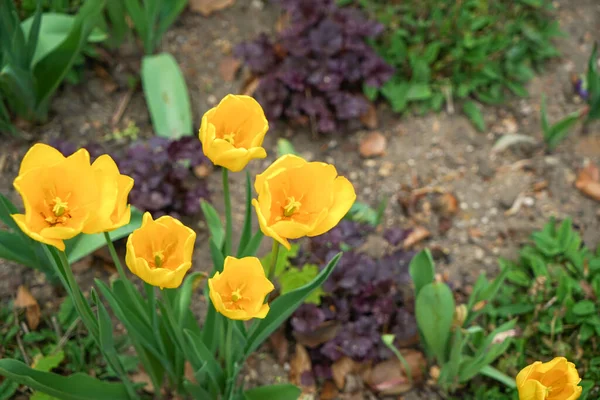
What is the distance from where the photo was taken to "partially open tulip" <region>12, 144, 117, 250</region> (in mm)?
1168

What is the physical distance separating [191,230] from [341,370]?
1033 millimetres

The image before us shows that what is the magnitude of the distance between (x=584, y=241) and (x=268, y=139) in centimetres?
129

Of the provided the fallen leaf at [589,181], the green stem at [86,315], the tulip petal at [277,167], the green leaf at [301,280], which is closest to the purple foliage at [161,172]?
the green leaf at [301,280]

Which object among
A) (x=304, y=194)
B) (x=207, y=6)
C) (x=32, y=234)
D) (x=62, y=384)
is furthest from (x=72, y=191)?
(x=207, y=6)

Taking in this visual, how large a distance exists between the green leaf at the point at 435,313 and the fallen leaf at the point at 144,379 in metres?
0.84

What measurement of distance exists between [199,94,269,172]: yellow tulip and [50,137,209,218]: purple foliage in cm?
92

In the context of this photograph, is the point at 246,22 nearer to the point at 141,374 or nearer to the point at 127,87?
the point at 127,87

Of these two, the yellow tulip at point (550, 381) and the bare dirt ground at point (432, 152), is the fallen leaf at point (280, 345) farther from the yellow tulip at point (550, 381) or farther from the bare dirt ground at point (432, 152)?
the yellow tulip at point (550, 381)

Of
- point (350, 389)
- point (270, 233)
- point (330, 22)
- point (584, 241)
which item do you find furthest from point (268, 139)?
point (270, 233)

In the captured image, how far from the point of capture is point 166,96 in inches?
102

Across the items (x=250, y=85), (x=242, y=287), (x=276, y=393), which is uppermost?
(x=242, y=287)

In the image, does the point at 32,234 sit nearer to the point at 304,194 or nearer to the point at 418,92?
the point at 304,194

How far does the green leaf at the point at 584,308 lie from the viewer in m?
2.04

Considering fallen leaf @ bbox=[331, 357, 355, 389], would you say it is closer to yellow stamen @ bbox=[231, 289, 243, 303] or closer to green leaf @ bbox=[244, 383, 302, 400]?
green leaf @ bbox=[244, 383, 302, 400]
